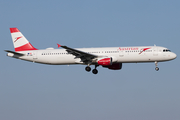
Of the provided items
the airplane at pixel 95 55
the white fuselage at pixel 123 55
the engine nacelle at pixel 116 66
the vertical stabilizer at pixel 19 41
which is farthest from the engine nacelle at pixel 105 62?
the vertical stabilizer at pixel 19 41

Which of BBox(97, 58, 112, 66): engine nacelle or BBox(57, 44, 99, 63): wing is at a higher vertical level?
BBox(57, 44, 99, 63): wing

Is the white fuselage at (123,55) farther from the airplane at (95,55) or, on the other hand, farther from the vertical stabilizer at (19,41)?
the vertical stabilizer at (19,41)

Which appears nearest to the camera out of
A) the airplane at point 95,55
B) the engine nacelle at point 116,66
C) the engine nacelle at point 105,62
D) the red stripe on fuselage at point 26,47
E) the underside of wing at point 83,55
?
the underside of wing at point 83,55

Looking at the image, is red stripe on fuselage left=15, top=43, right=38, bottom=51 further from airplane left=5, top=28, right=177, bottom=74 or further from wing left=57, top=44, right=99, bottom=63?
wing left=57, top=44, right=99, bottom=63

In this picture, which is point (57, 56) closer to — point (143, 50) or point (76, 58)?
point (76, 58)

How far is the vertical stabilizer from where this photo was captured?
6625cm

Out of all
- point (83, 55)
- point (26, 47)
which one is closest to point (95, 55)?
point (83, 55)

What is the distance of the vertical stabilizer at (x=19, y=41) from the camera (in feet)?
217

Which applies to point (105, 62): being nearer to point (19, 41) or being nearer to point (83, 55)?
point (83, 55)

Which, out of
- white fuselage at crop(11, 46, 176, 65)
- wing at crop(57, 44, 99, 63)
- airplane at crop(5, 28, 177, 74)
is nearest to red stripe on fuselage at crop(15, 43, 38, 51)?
airplane at crop(5, 28, 177, 74)

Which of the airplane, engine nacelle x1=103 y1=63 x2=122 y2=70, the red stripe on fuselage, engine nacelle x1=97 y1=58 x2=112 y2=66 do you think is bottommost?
engine nacelle x1=103 y1=63 x2=122 y2=70

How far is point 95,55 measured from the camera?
198 ft

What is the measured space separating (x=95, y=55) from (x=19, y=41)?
54.8ft

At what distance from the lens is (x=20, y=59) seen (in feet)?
213
